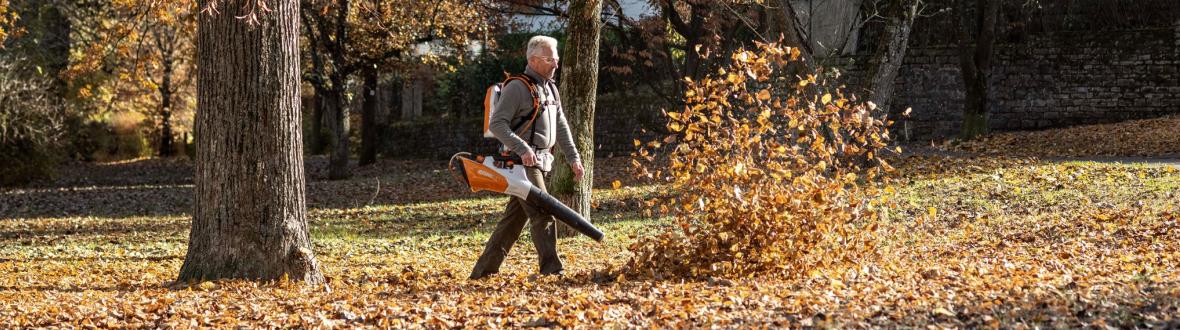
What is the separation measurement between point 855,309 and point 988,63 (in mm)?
18105

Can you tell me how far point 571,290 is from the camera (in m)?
6.88

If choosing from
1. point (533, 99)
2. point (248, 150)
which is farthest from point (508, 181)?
point (248, 150)

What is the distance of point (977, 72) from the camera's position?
886 inches

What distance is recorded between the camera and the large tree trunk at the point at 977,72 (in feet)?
72.7

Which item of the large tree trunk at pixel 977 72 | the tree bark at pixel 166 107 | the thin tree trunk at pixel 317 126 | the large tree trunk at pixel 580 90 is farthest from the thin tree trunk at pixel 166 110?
the large tree trunk at pixel 580 90

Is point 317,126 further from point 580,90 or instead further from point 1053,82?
point 580,90

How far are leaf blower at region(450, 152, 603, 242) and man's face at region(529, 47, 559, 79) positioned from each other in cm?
56

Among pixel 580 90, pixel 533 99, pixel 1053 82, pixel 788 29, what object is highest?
pixel 788 29

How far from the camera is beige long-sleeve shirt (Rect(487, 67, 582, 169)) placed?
7.17 m

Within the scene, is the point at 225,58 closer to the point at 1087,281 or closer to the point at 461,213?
the point at 1087,281

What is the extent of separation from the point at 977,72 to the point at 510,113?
1720 cm

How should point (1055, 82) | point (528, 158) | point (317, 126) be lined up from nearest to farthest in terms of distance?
1. point (528, 158)
2. point (1055, 82)
3. point (317, 126)

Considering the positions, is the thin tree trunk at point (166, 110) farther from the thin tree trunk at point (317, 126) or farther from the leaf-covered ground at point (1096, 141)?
the leaf-covered ground at point (1096, 141)

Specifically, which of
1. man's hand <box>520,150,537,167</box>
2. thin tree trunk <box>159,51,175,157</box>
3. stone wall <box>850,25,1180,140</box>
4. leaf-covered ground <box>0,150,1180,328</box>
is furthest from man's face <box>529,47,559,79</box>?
thin tree trunk <box>159,51,175,157</box>
